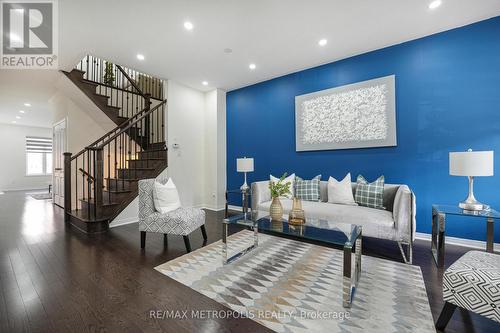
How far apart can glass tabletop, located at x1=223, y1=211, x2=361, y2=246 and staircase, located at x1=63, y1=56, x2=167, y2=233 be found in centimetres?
261

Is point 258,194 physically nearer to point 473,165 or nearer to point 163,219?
point 163,219

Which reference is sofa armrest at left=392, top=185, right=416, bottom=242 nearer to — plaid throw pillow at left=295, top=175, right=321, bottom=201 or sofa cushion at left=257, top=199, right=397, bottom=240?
sofa cushion at left=257, top=199, right=397, bottom=240

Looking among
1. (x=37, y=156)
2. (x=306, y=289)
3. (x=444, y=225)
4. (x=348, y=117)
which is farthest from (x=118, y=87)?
(x=37, y=156)

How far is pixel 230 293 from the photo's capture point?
1.84 m

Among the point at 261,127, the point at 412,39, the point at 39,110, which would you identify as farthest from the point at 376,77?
the point at 39,110

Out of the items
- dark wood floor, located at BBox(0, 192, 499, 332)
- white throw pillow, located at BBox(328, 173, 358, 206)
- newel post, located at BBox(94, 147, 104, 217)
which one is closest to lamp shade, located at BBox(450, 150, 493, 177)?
dark wood floor, located at BBox(0, 192, 499, 332)

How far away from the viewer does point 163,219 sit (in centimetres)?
275

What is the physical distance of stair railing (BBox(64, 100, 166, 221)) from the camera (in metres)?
3.83

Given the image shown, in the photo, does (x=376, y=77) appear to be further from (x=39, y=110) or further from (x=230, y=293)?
(x=39, y=110)

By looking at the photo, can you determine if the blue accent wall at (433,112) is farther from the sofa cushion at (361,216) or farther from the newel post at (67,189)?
the newel post at (67,189)

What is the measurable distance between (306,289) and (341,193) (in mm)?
1839

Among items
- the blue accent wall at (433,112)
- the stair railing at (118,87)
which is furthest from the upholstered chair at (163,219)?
the stair railing at (118,87)

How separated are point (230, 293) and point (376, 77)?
3769 millimetres

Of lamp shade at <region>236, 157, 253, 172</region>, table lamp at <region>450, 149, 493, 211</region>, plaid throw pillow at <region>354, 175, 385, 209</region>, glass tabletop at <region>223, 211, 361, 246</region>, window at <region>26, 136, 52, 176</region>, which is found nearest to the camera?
glass tabletop at <region>223, 211, 361, 246</region>
